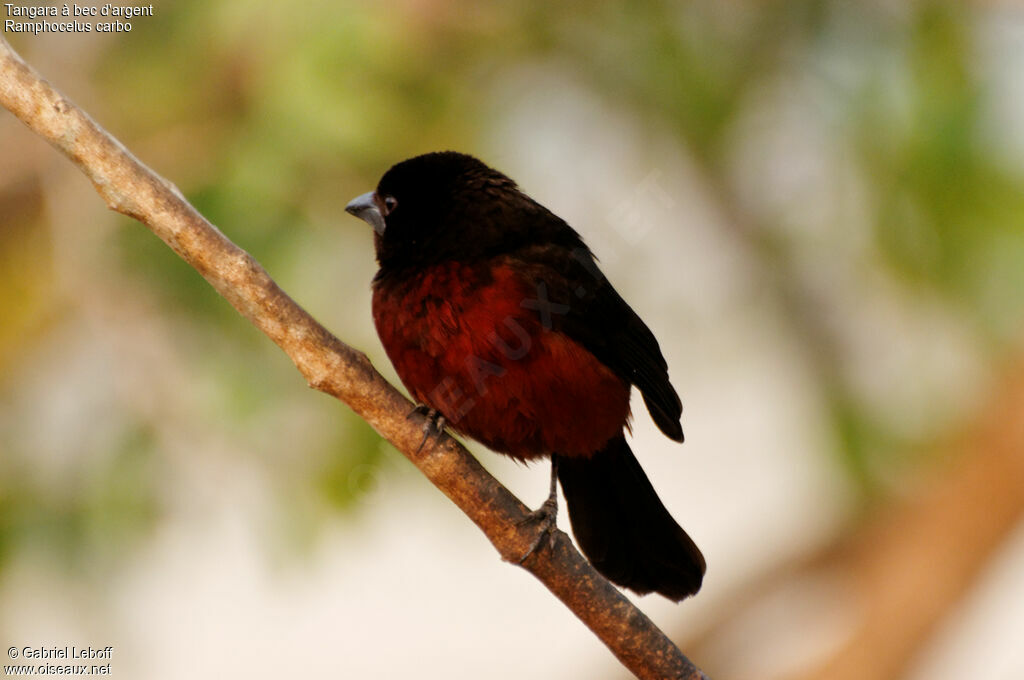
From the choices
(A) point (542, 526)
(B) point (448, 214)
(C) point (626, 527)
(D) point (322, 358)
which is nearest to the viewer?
(D) point (322, 358)

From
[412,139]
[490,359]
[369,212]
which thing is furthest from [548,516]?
[412,139]

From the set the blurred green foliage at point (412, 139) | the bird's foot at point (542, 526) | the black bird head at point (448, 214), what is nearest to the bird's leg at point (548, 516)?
the bird's foot at point (542, 526)

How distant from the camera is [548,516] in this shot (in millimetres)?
2033

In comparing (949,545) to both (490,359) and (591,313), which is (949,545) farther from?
(490,359)

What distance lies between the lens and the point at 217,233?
1593 millimetres

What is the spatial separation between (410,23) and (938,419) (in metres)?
2.32

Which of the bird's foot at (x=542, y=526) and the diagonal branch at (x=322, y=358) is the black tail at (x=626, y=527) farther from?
the diagonal branch at (x=322, y=358)

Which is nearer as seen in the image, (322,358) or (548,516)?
(322,358)

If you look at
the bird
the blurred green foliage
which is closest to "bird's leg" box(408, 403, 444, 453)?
the bird

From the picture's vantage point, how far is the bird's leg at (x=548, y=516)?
5.93 feet

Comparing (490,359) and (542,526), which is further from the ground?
(490,359)

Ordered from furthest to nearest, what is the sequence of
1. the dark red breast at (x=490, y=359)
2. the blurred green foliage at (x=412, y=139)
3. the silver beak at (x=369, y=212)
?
1. the blurred green foliage at (x=412, y=139)
2. the silver beak at (x=369, y=212)
3. the dark red breast at (x=490, y=359)

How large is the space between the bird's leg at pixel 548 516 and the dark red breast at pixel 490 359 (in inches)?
5.4

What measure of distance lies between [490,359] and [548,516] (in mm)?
314
